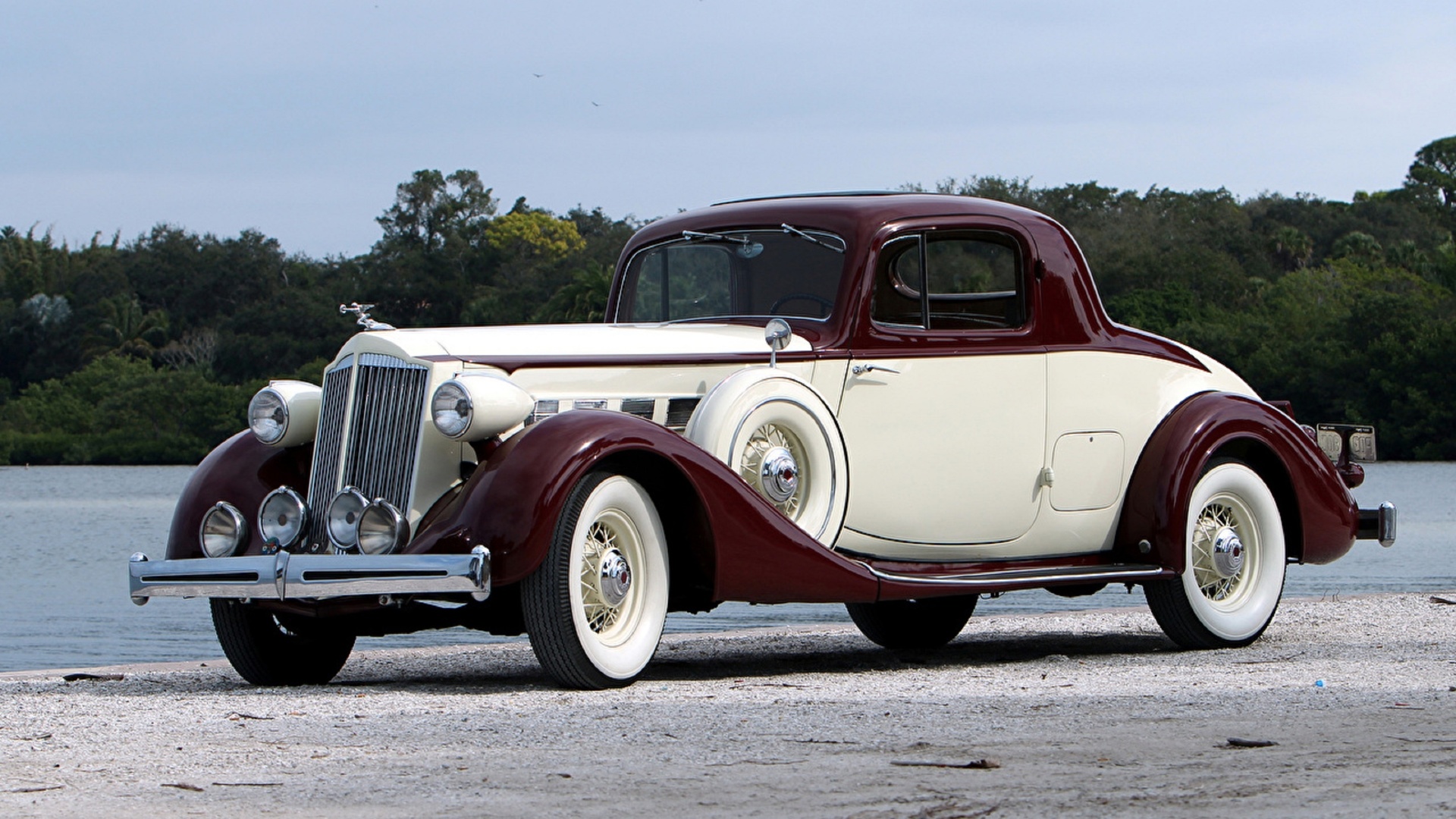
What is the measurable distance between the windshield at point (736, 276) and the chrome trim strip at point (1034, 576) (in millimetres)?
1294

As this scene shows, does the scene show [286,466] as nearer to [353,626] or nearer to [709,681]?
[353,626]

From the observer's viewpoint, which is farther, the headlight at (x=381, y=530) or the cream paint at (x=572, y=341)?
the cream paint at (x=572, y=341)

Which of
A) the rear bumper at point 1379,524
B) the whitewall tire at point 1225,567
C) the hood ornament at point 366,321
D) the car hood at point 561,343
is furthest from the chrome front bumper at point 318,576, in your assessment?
the rear bumper at point 1379,524

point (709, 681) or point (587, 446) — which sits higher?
point (587, 446)

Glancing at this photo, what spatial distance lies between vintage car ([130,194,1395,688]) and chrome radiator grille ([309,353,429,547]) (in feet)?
0.05

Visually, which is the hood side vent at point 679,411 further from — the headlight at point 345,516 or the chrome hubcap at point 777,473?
the headlight at point 345,516

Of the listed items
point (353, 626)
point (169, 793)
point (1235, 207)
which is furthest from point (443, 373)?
point (1235, 207)

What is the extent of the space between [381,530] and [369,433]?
1.83 feet

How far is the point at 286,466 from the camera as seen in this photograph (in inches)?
314

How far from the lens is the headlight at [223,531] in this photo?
298 inches

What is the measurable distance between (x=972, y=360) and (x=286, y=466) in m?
3.20

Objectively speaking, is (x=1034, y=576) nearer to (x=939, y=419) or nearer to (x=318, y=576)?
(x=939, y=419)

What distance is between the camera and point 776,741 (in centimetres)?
553

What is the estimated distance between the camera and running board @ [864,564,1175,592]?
26.5ft
